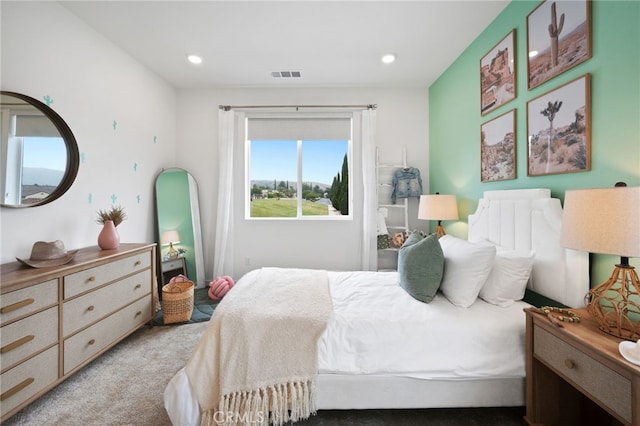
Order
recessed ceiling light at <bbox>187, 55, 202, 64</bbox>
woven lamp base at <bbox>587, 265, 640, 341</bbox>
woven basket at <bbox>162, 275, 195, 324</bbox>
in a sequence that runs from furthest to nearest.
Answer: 1. recessed ceiling light at <bbox>187, 55, 202, 64</bbox>
2. woven basket at <bbox>162, 275, 195, 324</bbox>
3. woven lamp base at <bbox>587, 265, 640, 341</bbox>

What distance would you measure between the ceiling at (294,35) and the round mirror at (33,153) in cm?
96

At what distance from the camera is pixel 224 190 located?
135 inches

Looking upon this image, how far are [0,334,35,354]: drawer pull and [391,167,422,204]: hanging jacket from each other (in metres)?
3.43

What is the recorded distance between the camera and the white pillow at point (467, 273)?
153 centimetres

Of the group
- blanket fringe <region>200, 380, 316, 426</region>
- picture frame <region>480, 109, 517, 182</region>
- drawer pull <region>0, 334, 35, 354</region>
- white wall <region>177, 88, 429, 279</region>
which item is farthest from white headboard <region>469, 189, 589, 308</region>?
drawer pull <region>0, 334, 35, 354</region>

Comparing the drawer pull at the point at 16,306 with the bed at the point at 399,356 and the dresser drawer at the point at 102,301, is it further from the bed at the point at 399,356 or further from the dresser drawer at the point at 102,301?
the bed at the point at 399,356

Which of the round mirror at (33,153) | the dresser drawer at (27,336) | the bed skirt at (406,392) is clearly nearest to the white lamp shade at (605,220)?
the bed skirt at (406,392)

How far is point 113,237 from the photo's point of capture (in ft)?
7.10

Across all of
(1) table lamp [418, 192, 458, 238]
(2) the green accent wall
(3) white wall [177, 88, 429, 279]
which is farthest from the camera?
(3) white wall [177, 88, 429, 279]

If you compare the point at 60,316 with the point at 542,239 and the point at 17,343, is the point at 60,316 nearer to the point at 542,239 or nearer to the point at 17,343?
the point at 17,343

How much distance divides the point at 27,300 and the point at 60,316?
0.77ft

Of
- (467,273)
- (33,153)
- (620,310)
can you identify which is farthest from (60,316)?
(620,310)

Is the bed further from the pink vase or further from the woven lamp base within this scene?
the pink vase

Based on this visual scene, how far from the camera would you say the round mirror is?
169cm
